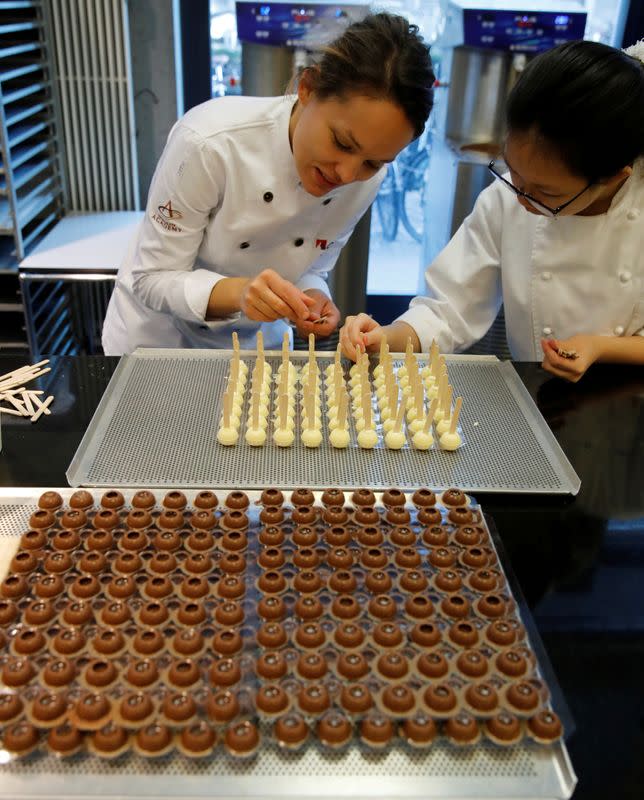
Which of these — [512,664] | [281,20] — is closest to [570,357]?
[512,664]

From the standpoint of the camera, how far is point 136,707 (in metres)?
0.77

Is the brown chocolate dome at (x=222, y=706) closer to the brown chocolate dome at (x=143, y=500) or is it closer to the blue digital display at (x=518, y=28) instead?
the brown chocolate dome at (x=143, y=500)

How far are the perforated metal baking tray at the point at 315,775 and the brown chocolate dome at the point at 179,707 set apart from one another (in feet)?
0.13

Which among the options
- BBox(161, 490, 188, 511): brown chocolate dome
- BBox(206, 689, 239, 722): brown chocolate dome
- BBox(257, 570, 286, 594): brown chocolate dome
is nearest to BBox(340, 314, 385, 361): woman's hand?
BBox(161, 490, 188, 511): brown chocolate dome

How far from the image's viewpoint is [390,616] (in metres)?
0.92

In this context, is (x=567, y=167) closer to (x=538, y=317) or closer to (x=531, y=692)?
(x=538, y=317)

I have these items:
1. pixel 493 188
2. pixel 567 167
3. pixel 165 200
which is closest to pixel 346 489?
pixel 567 167

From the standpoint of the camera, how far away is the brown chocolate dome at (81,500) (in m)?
1.10

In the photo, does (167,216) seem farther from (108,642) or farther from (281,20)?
(281,20)

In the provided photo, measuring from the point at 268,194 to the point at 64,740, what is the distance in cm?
122

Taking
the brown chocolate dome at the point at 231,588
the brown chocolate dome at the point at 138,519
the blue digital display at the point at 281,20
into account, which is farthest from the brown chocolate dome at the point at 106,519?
the blue digital display at the point at 281,20

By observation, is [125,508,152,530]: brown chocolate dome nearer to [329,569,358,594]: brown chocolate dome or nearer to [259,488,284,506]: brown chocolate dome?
[259,488,284,506]: brown chocolate dome

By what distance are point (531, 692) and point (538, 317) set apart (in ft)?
3.72

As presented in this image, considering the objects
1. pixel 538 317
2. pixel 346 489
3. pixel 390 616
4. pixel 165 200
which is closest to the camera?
pixel 390 616
